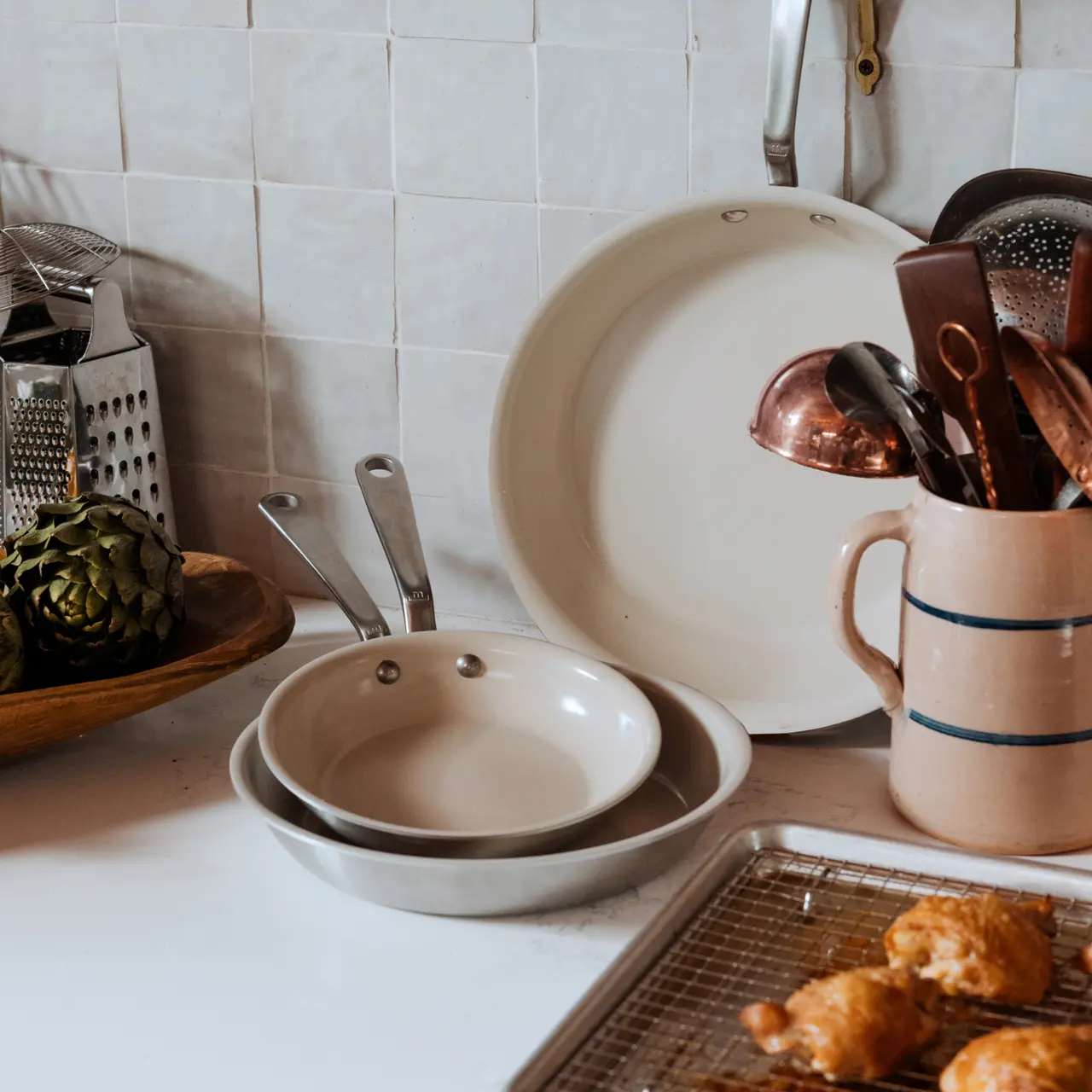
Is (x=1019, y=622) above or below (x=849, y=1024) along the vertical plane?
above

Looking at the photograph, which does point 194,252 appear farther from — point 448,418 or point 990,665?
point 990,665

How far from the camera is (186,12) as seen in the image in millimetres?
1058

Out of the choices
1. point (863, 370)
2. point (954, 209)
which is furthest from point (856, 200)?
point (863, 370)

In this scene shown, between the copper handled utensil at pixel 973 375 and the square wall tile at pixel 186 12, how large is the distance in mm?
597

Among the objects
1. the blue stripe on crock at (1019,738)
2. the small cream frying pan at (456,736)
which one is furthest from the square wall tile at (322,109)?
the blue stripe on crock at (1019,738)

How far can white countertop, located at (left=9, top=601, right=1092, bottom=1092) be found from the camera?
62 centimetres

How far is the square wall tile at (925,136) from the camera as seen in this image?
849 mm

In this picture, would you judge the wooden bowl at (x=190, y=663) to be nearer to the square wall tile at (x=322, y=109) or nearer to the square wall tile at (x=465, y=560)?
the square wall tile at (x=465, y=560)

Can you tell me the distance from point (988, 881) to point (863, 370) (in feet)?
0.84

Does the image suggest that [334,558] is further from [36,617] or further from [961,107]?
[961,107]

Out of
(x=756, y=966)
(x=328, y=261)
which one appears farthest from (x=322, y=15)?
(x=756, y=966)

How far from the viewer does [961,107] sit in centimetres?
85

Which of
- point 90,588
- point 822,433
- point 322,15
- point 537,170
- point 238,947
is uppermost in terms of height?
point 322,15

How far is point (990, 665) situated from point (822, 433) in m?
0.14
